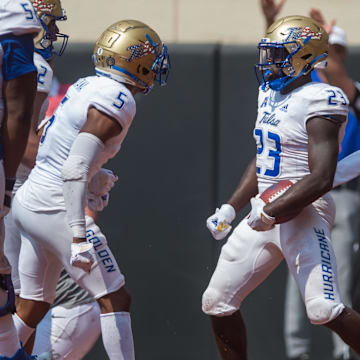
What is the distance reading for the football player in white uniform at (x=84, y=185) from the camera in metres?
4.57

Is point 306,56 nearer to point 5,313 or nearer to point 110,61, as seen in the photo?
point 110,61

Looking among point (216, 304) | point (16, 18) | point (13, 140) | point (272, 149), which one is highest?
point (16, 18)

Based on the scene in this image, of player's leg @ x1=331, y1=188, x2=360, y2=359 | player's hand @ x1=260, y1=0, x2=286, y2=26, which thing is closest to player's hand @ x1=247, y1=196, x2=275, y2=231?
player's hand @ x1=260, y1=0, x2=286, y2=26

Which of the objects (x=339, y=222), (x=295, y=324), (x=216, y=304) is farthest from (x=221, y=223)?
(x=295, y=324)

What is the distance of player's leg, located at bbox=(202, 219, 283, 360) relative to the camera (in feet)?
16.3

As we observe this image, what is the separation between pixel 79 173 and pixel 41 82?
82 cm

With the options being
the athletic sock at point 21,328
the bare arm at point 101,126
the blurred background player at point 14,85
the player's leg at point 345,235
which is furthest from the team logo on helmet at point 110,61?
the player's leg at point 345,235

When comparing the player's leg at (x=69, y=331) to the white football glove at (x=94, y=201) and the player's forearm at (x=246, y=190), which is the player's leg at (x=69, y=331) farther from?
the player's forearm at (x=246, y=190)

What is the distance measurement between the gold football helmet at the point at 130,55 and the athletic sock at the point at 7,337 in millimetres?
1322

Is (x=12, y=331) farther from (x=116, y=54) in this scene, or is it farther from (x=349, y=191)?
(x=349, y=191)

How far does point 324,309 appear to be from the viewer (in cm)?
467

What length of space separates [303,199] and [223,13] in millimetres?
2782

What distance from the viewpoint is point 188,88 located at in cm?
677

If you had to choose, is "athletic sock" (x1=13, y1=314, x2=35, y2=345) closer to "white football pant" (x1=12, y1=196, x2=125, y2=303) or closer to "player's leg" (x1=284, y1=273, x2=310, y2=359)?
"white football pant" (x1=12, y1=196, x2=125, y2=303)
